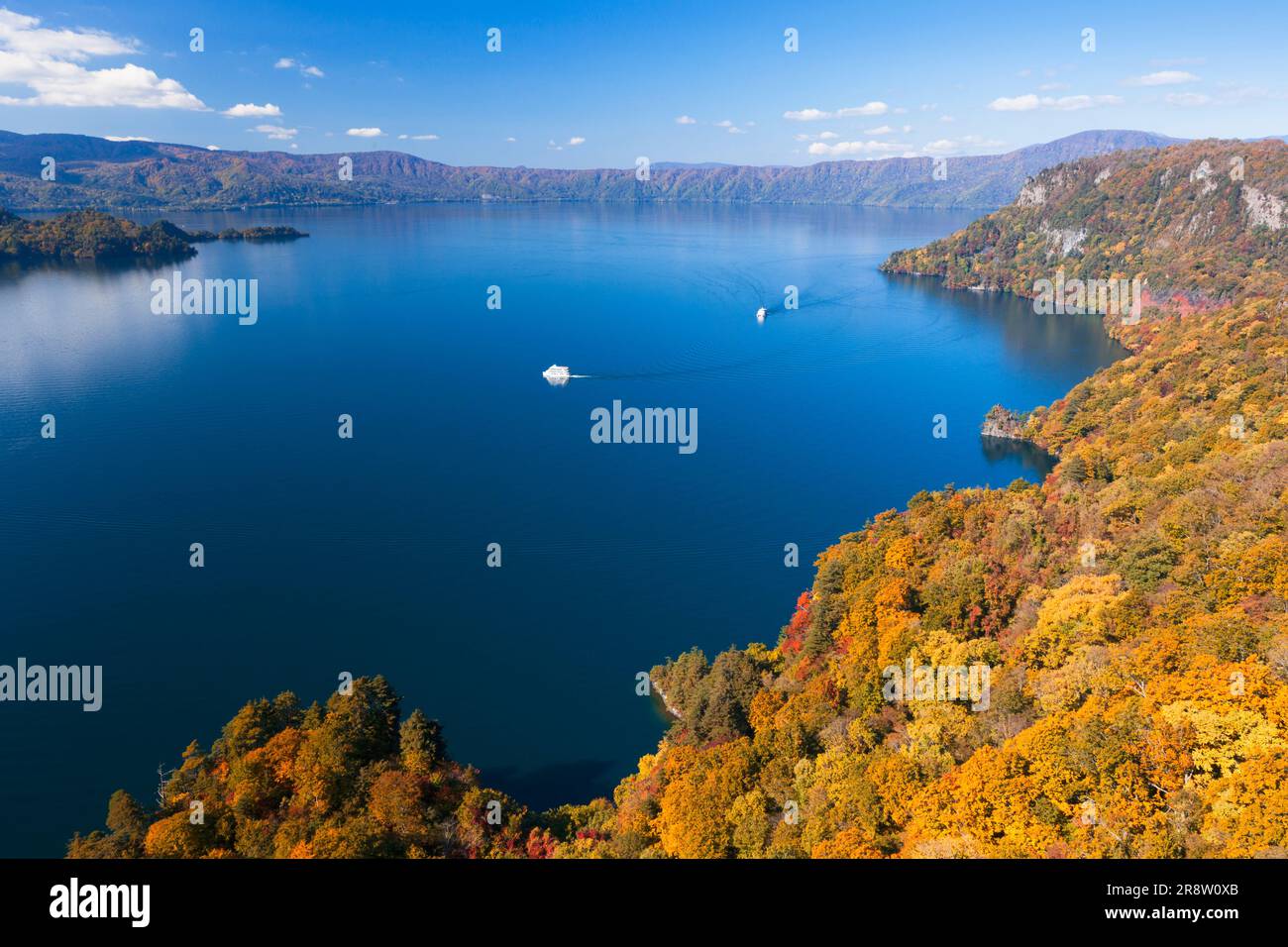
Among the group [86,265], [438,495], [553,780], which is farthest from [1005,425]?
[86,265]

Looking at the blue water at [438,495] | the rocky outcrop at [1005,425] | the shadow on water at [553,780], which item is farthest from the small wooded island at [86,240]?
the shadow on water at [553,780]

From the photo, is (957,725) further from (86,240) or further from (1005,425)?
(86,240)

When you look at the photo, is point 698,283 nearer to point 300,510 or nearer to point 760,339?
point 760,339

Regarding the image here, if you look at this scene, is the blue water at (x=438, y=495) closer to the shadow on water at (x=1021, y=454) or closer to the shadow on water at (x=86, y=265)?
the shadow on water at (x=1021, y=454)

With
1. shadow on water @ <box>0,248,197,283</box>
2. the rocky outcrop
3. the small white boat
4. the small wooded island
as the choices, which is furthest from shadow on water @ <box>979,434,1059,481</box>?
the small wooded island

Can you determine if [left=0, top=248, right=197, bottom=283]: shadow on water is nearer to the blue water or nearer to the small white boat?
the blue water

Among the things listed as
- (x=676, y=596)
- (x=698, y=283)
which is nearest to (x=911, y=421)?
(x=676, y=596)
